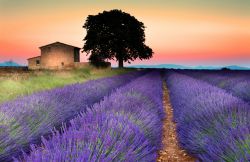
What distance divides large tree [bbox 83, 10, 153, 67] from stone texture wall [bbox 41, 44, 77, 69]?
3694mm

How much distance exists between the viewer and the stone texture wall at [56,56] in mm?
39062

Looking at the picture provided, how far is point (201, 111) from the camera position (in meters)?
4.10

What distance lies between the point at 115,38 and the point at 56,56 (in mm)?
8496

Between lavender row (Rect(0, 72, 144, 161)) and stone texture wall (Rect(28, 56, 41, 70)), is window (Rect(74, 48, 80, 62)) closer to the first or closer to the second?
stone texture wall (Rect(28, 56, 41, 70))

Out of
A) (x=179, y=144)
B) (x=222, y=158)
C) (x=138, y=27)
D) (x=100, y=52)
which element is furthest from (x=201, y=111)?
(x=138, y=27)

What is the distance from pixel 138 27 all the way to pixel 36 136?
35.7 meters

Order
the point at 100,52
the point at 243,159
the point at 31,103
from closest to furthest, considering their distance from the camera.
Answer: the point at 243,159 < the point at 31,103 < the point at 100,52

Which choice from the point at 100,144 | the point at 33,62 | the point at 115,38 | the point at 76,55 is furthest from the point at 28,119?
the point at 33,62

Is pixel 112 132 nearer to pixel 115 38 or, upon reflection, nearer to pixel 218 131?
pixel 218 131

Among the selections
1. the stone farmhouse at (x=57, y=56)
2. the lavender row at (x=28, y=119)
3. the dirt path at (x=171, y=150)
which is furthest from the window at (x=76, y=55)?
the dirt path at (x=171, y=150)

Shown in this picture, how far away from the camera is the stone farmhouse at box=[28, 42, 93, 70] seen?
39.1m

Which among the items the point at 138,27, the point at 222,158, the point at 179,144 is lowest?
the point at 179,144

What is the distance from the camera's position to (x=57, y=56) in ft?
130

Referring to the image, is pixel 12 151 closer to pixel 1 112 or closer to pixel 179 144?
pixel 1 112
